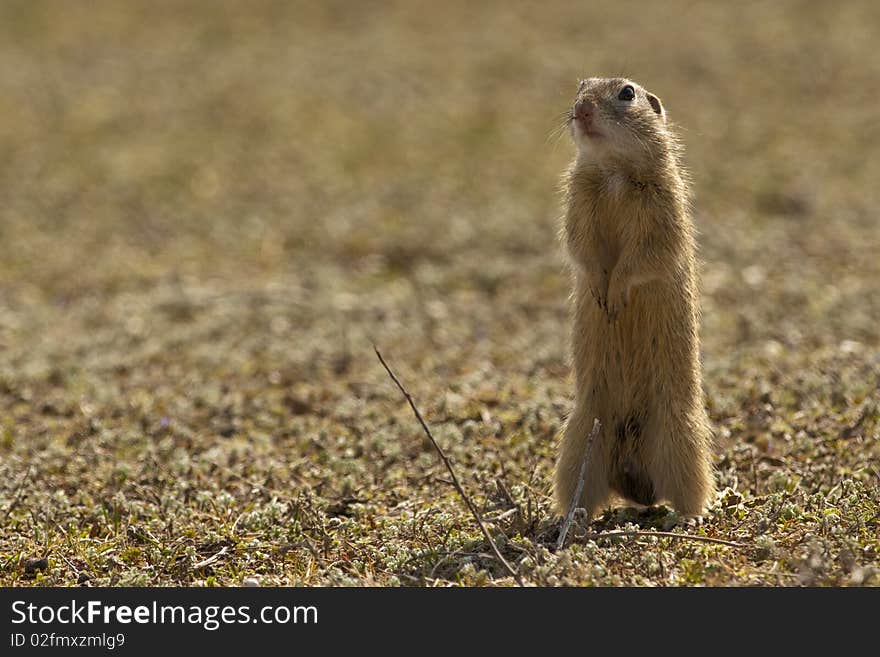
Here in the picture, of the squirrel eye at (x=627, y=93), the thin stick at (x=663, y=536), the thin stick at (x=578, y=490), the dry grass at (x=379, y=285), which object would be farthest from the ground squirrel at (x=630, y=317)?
the thin stick at (x=663, y=536)

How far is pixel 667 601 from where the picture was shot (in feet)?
12.1

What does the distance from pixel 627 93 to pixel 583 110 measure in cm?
27

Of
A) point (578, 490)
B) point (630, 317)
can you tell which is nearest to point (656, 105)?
point (630, 317)

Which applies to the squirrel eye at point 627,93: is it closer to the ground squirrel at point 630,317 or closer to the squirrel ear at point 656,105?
the ground squirrel at point 630,317

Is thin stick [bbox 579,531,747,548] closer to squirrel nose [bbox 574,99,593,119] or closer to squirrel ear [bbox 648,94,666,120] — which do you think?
squirrel nose [bbox 574,99,593,119]

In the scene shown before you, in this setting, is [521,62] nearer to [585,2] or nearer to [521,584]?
[585,2]

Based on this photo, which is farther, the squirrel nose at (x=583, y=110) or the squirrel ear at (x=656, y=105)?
the squirrel ear at (x=656, y=105)

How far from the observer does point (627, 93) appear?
4.70 metres

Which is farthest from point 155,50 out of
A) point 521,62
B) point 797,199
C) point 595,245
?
point 595,245

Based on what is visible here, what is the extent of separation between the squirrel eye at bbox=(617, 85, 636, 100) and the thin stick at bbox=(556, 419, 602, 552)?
50.4 inches

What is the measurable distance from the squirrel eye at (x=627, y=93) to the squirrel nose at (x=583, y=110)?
0.63ft

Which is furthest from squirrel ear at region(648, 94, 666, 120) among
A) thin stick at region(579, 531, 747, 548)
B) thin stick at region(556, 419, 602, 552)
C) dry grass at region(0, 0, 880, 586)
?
thin stick at region(579, 531, 747, 548)

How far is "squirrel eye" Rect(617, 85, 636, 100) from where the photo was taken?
4.69 metres

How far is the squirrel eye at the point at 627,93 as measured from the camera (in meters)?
4.69
